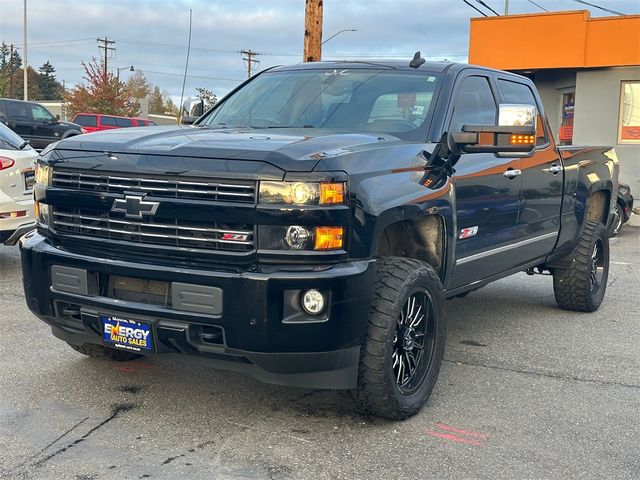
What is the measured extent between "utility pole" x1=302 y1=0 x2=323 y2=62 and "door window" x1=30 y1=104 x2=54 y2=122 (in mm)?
12176

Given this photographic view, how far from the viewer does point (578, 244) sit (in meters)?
6.82

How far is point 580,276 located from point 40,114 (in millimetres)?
20058

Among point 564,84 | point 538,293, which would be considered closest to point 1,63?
point 564,84

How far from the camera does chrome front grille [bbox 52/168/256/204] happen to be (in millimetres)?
3525

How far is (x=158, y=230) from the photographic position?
3.69m

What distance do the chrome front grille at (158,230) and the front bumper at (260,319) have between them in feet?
0.42

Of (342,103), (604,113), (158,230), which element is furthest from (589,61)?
(158,230)

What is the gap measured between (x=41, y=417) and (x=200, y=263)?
1.28 metres

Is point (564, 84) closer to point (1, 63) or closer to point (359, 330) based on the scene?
point (359, 330)

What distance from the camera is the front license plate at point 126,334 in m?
3.71

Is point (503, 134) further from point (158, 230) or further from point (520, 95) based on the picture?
point (158, 230)

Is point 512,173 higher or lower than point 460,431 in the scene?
higher

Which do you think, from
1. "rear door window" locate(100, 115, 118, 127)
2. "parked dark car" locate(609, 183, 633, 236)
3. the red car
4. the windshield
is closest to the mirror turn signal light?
the windshield

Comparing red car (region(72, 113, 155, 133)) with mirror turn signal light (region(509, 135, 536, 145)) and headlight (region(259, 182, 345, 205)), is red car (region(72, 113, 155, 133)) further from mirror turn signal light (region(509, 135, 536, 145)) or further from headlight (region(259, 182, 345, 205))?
headlight (region(259, 182, 345, 205))
